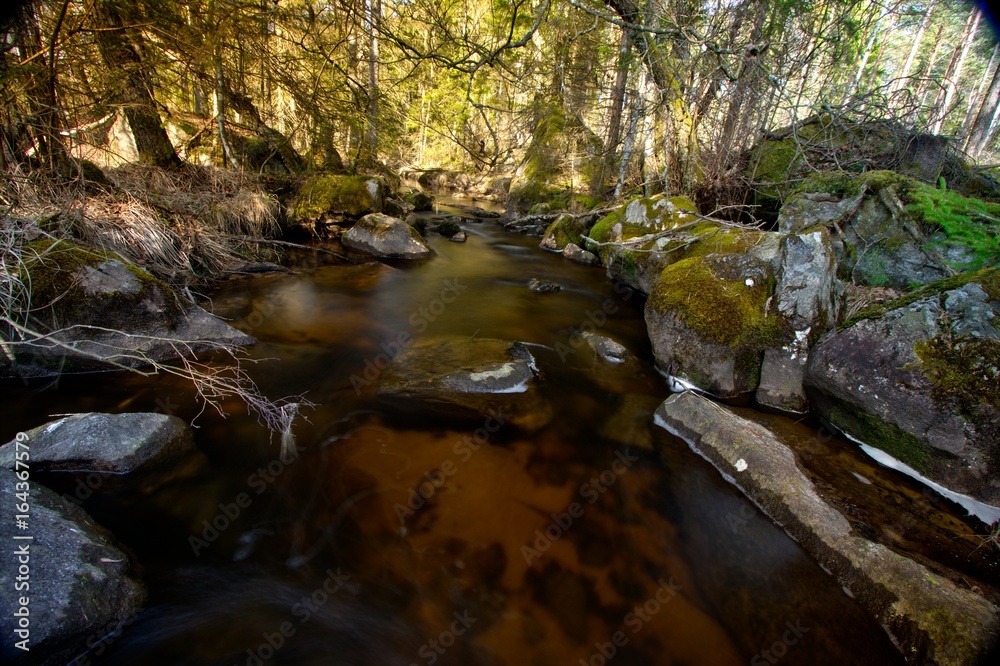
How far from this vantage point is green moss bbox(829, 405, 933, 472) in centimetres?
321

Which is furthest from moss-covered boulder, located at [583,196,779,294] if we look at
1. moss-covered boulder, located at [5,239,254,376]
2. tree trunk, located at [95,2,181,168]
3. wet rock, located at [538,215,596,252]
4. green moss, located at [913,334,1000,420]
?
tree trunk, located at [95,2,181,168]

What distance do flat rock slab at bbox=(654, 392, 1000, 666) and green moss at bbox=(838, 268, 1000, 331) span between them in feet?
5.05

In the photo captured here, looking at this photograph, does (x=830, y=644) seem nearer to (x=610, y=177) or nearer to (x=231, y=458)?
(x=231, y=458)

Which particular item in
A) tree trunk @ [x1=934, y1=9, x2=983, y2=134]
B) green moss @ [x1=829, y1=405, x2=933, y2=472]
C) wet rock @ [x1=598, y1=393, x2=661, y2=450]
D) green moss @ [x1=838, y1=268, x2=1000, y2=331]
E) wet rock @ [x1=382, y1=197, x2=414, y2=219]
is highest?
tree trunk @ [x1=934, y1=9, x2=983, y2=134]

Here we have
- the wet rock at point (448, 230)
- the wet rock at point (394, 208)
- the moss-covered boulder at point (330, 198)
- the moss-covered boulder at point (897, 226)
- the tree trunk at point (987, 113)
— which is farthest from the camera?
the tree trunk at point (987, 113)

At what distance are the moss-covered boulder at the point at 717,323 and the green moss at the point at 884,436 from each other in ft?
2.55

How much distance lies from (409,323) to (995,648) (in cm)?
585

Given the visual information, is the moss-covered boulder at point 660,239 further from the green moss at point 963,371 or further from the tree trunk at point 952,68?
the tree trunk at point 952,68

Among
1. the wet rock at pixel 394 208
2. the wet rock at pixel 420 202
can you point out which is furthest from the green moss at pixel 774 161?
the wet rock at pixel 420 202

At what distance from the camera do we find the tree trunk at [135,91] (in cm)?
517

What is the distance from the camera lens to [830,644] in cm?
214

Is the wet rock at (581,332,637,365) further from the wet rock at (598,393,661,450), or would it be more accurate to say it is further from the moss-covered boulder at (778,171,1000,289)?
the moss-covered boulder at (778,171,1000,289)

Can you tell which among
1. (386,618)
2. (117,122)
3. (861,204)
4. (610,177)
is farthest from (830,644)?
(610,177)

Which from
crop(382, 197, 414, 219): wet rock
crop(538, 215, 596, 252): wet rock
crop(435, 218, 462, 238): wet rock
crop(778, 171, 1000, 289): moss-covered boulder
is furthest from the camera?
crop(435, 218, 462, 238): wet rock
